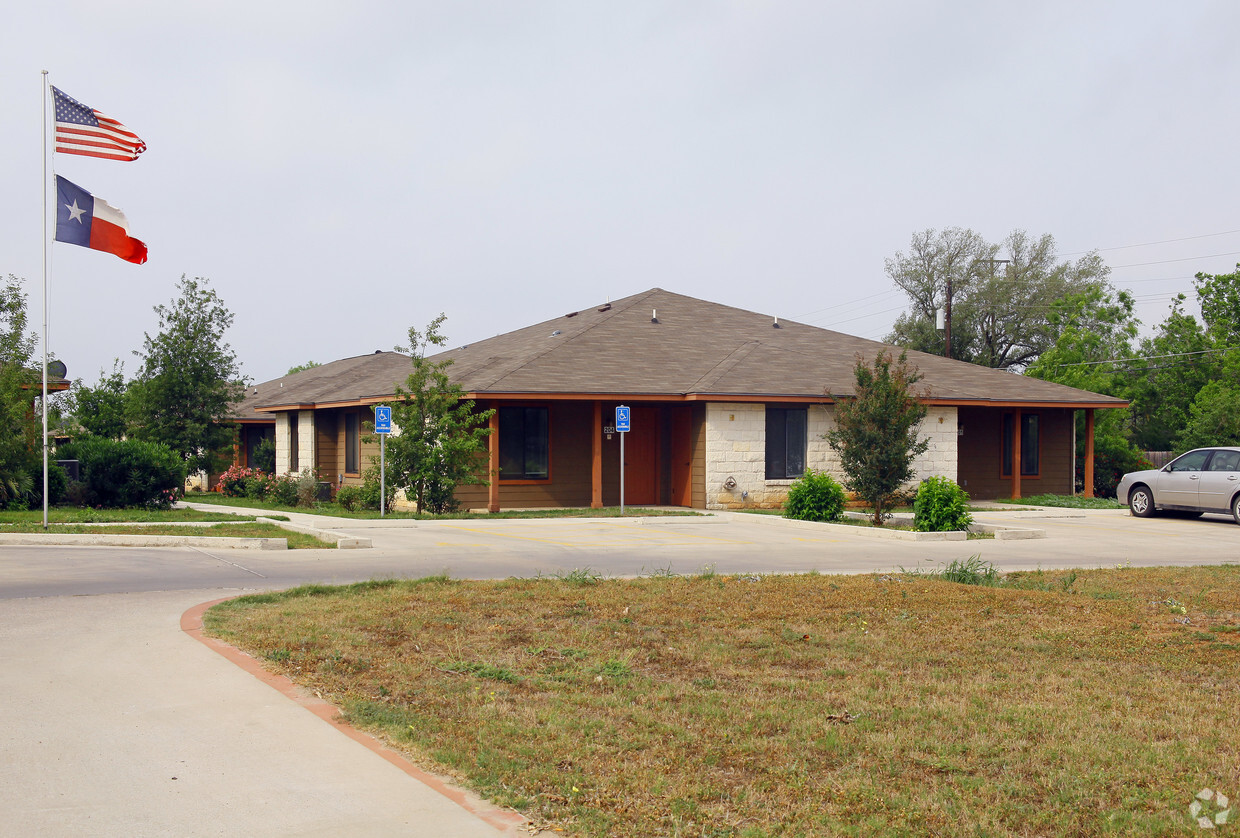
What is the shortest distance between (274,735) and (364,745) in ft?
1.92

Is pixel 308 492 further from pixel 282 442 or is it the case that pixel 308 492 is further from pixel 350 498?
pixel 282 442

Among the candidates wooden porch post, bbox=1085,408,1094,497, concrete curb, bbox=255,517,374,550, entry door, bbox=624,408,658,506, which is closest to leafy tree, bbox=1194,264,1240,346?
wooden porch post, bbox=1085,408,1094,497

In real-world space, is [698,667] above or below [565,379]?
below

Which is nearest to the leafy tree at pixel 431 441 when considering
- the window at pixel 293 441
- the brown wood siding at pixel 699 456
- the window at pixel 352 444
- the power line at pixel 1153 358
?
the brown wood siding at pixel 699 456

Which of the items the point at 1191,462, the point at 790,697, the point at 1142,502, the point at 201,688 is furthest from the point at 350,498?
the point at 790,697

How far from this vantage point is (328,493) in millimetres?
33188

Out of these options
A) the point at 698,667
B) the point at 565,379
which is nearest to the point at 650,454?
the point at 565,379

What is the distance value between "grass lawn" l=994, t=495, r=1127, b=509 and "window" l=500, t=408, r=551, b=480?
43.3 ft

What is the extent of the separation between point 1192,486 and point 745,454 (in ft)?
33.6

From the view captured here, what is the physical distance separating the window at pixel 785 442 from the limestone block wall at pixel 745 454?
0.17 metres

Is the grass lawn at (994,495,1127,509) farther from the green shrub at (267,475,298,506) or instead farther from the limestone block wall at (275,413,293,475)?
the limestone block wall at (275,413,293,475)

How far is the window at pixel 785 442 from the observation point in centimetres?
2727

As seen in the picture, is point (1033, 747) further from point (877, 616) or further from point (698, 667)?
point (877, 616)

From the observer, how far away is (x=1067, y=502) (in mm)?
29547
